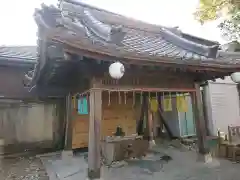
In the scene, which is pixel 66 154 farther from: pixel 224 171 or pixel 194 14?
pixel 194 14

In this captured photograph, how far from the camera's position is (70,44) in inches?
149

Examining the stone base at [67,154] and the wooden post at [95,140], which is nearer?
the wooden post at [95,140]

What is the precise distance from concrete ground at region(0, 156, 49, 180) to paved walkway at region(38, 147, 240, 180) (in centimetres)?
27

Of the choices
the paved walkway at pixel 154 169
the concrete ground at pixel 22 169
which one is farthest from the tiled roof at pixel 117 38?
the concrete ground at pixel 22 169

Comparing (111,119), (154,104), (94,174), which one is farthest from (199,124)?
(111,119)

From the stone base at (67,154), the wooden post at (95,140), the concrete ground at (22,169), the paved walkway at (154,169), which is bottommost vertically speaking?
the concrete ground at (22,169)

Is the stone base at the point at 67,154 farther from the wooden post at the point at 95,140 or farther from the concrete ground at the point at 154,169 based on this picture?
the wooden post at the point at 95,140

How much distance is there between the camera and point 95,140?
494 cm

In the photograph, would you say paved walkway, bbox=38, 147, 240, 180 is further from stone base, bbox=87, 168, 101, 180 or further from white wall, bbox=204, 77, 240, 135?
white wall, bbox=204, 77, 240, 135

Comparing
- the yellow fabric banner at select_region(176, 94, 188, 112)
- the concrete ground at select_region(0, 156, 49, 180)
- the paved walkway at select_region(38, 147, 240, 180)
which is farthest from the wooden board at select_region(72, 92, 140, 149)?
the yellow fabric banner at select_region(176, 94, 188, 112)

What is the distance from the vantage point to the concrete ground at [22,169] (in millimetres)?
6211

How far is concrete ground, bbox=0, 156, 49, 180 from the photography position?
6211 mm

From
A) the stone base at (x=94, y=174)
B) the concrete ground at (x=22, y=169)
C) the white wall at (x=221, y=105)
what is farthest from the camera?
the white wall at (x=221, y=105)

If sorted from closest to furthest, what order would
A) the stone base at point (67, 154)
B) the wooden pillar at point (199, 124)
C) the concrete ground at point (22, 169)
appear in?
the concrete ground at point (22, 169)
the wooden pillar at point (199, 124)
the stone base at point (67, 154)
